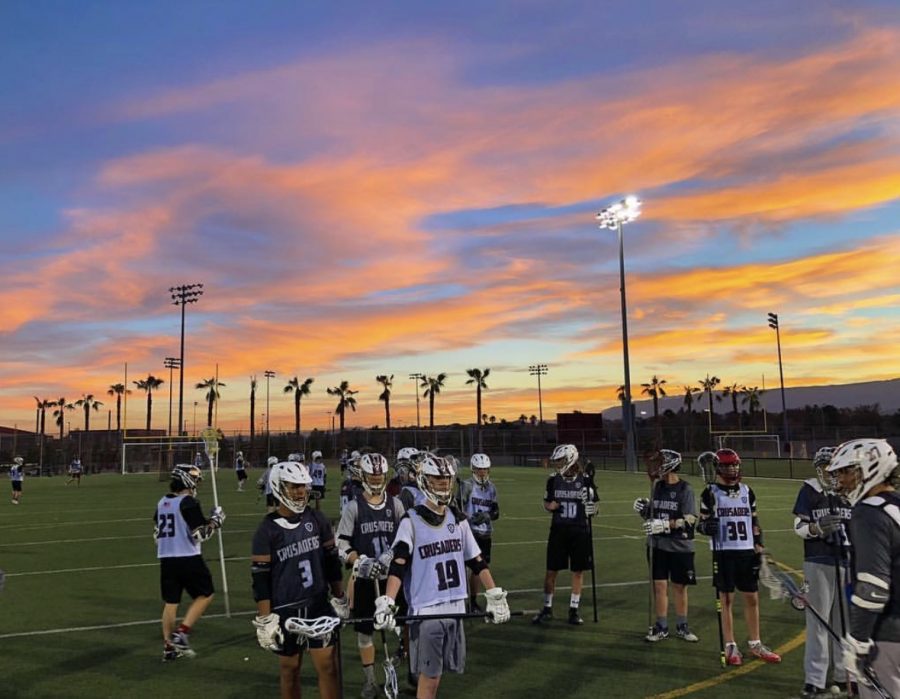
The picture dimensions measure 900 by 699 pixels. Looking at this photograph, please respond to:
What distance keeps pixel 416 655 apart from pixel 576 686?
121 inches

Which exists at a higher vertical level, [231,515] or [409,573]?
[409,573]

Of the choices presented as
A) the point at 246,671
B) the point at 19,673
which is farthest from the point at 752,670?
the point at 19,673

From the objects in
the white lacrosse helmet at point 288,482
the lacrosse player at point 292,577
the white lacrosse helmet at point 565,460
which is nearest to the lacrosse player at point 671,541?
the white lacrosse helmet at point 565,460

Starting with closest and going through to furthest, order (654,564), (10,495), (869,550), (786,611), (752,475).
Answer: (869,550) < (654,564) < (786,611) < (10,495) < (752,475)

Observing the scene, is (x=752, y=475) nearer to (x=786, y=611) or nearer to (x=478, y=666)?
(x=786, y=611)

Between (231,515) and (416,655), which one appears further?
(231,515)

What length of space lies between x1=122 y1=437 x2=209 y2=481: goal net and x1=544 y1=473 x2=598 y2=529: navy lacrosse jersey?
53.8 m

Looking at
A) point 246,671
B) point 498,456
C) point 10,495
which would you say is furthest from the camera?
point 498,456

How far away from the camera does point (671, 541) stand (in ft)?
30.7

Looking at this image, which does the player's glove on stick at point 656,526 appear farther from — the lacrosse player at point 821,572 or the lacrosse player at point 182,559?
the lacrosse player at point 182,559

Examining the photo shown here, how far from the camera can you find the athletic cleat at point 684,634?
9.32m

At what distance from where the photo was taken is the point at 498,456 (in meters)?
76.9

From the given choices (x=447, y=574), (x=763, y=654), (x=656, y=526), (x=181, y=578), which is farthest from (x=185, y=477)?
(x=763, y=654)

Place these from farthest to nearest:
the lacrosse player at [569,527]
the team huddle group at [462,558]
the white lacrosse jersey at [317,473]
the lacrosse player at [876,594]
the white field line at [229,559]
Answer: the white lacrosse jersey at [317,473] → the white field line at [229,559] → the lacrosse player at [569,527] → the team huddle group at [462,558] → the lacrosse player at [876,594]
